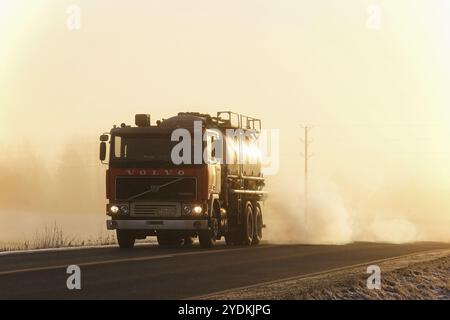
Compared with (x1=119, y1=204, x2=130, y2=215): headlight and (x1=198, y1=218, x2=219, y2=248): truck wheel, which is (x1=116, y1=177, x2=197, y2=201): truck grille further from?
(x1=198, y1=218, x2=219, y2=248): truck wheel

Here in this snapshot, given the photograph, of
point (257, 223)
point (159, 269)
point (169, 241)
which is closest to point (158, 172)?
point (169, 241)

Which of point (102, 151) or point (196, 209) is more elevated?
point (102, 151)

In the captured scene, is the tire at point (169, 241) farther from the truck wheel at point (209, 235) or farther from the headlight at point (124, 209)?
the headlight at point (124, 209)

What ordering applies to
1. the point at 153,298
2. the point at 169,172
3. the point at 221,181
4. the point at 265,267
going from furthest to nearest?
the point at 221,181, the point at 169,172, the point at 265,267, the point at 153,298

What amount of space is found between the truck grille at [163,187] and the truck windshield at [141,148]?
55cm

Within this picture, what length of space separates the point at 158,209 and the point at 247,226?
4.85 m

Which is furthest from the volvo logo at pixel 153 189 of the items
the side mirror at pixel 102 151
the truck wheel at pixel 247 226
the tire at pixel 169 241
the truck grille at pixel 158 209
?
the truck wheel at pixel 247 226

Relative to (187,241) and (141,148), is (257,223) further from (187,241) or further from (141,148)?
(141,148)

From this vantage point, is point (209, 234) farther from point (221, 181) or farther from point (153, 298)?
point (153, 298)

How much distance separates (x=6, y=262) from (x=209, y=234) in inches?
337

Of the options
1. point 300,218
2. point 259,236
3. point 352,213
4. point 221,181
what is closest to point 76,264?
point 221,181

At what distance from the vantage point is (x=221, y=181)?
3409 centimetres

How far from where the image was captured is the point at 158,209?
3219 cm
